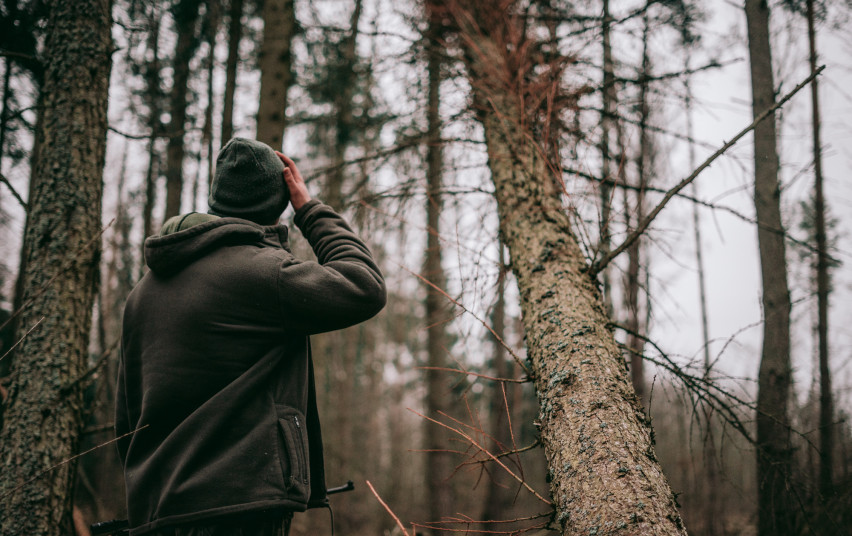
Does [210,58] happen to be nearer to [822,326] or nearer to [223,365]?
[223,365]

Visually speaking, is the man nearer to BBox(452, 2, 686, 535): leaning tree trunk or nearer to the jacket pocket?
the jacket pocket

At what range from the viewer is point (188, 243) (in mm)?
1787

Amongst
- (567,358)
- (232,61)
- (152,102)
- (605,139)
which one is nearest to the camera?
(567,358)

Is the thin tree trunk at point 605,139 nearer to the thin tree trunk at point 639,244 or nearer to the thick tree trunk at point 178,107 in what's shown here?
the thin tree trunk at point 639,244

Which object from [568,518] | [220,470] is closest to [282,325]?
[220,470]

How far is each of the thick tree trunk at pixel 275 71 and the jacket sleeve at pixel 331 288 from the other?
9.40ft

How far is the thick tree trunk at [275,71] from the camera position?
14.7 ft

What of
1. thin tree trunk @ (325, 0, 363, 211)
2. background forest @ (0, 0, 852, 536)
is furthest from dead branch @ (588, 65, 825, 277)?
thin tree trunk @ (325, 0, 363, 211)

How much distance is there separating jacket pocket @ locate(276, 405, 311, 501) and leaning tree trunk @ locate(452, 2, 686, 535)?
955mm

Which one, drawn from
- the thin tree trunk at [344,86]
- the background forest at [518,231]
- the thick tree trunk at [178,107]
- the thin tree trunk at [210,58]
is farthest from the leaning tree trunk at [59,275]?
the thick tree trunk at [178,107]

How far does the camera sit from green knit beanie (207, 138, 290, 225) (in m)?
2.00

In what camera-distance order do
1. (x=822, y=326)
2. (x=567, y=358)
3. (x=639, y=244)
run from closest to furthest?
(x=567, y=358) < (x=639, y=244) < (x=822, y=326)

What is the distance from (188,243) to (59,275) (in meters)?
1.73

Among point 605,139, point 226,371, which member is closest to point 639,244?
point 605,139
